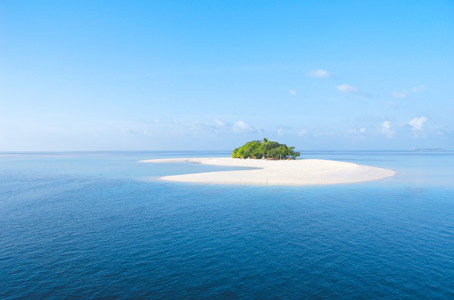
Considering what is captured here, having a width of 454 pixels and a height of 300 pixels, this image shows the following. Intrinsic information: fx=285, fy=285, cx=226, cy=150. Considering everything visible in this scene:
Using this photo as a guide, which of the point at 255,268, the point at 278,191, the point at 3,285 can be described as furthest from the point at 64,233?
the point at 278,191

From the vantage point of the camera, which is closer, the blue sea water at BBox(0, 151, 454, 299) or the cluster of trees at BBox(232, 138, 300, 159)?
the blue sea water at BBox(0, 151, 454, 299)

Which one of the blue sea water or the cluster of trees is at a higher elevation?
the cluster of trees

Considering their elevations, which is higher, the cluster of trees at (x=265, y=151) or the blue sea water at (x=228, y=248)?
the cluster of trees at (x=265, y=151)

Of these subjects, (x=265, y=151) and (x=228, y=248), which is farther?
(x=265, y=151)

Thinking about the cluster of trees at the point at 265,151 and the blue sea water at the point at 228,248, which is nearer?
the blue sea water at the point at 228,248

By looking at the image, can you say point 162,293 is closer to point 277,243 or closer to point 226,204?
point 277,243
